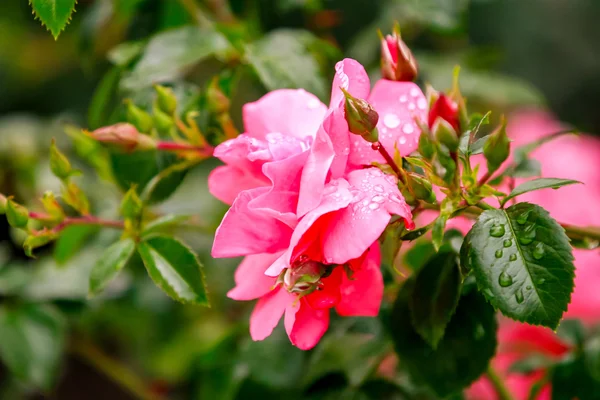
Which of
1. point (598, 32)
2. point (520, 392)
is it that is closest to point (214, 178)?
point (520, 392)

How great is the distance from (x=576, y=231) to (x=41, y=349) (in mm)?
619

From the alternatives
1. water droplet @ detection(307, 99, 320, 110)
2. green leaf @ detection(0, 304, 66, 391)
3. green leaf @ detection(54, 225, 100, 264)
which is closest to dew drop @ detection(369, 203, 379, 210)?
water droplet @ detection(307, 99, 320, 110)

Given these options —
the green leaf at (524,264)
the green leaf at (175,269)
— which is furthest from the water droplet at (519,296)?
the green leaf at (175,269)

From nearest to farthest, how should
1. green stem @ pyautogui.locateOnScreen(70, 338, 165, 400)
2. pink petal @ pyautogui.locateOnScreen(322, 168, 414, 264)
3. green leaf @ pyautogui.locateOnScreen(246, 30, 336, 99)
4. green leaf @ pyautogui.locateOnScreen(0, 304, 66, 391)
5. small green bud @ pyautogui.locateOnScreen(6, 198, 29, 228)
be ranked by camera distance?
pink petal @ pyautogui.locateOnScreen(322, 168, 414, 264), small green bud @ pyautogui.locateOnScreen(6, 198, 29, 228), green leaf @ pyautogui.locateOnScreen(246, 30, 336, 99), green leaf @ pyautogui.locateOnScreen(0, 304, 66, 391), green stem @ pyautogui.locateOnScreen(70, 338, 165, 400)

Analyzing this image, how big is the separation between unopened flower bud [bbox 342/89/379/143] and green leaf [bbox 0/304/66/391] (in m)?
0.57

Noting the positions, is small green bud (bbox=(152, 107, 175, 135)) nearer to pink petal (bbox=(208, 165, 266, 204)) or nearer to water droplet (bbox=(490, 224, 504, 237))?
pink petal (bbox=(208, 165, 266, 204))

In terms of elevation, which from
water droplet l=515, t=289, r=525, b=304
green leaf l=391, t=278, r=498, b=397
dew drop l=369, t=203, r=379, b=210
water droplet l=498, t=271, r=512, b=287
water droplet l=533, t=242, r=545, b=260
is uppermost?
dew drop l=369, t=203, r=379, b=210

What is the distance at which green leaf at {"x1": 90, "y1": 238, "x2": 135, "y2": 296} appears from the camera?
1.59ft

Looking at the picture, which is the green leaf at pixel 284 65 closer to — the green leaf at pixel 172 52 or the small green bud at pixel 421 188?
the green leaf at pixel 172 52

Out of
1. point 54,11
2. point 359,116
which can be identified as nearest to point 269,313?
point 359,116

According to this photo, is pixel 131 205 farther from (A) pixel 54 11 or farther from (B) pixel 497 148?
(B) pixel 497 148

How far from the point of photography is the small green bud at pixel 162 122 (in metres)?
0.51

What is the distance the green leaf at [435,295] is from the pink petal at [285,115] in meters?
0.14

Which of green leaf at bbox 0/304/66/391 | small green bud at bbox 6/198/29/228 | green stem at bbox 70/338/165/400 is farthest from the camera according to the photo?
green stem at bbox 70/338/165/400
